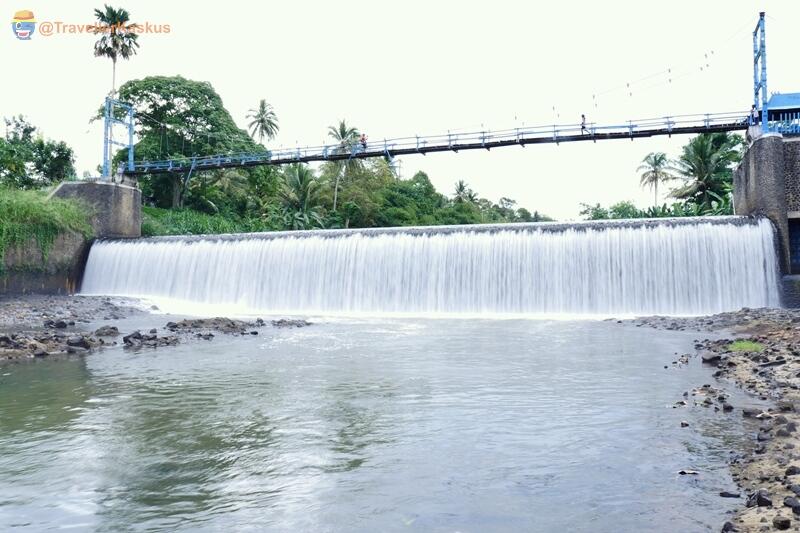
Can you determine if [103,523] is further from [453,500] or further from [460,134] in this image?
[460,134]

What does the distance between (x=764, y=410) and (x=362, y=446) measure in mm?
4281

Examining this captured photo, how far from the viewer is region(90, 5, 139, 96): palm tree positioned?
44.3 metres

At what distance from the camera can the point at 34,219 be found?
87.3 ft

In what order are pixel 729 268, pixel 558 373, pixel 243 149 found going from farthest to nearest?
pixel 243 149
pixel 729 268
pixel 558 373

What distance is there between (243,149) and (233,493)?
132 feet

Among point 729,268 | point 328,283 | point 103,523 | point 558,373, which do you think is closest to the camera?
point 103,523

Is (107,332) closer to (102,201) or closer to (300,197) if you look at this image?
(102,201)

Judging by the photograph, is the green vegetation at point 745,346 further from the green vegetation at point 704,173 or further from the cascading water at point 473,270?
the green vegetation at point 704,173

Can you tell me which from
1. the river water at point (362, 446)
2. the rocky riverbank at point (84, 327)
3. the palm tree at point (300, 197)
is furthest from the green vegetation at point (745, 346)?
the palm tree at point (300, 197)

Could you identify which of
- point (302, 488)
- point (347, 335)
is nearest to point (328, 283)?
point (347, 335)

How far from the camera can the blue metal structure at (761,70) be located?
22175mm

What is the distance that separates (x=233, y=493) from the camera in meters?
4.82

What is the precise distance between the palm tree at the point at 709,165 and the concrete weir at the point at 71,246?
104ft

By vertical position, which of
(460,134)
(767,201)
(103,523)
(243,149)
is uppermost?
(243,149)
